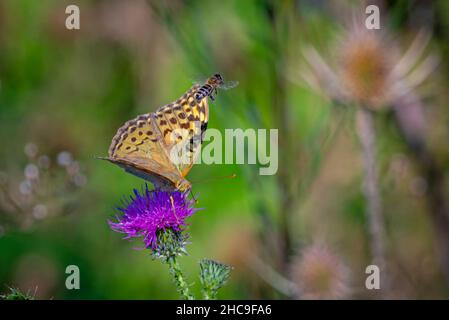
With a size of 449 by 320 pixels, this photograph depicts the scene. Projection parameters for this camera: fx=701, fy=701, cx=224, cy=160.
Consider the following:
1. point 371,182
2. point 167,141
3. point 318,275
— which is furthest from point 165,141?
point 318,275

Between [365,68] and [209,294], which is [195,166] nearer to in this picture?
[365,68]

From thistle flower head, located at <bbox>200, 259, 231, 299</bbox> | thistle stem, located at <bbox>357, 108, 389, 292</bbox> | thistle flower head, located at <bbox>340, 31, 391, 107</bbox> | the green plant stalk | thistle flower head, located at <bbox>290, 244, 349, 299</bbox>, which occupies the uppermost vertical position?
thistle flower head, located at <bbox>340, 31, 391, 107</bbox>

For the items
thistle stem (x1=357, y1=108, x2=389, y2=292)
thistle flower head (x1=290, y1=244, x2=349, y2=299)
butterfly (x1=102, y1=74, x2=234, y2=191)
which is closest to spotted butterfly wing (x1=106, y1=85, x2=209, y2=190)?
butterfly (x1=102, y1=74, x2=234, y2=191)

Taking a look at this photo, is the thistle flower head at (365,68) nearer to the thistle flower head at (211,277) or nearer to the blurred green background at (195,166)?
the blurred green background at (195,166)

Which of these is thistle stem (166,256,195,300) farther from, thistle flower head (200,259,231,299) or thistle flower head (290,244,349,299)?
thistle flower head (290,244,349,299)

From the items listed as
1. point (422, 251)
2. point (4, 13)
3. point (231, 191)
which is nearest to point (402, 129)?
point (422, 251)

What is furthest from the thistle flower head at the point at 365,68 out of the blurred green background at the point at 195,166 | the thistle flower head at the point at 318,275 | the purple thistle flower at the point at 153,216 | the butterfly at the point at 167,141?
the purple thistle flower at the point at 153,216
